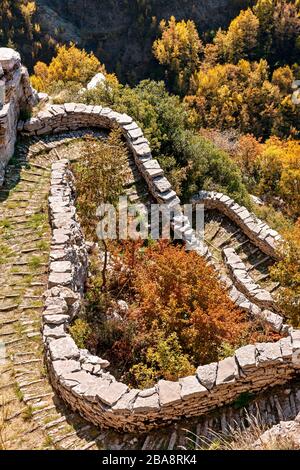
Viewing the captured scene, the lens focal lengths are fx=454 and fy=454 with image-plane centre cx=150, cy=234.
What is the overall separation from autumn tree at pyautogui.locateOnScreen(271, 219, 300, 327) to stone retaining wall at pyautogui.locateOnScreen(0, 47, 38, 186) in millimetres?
8898

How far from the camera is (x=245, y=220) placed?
1741 cm

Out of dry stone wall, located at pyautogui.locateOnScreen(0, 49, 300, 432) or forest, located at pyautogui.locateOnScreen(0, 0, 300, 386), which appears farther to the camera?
forest, located at pyautogui.locateOnScreen(0, 0, 300, 386)

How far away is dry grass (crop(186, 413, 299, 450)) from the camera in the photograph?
6.82 m

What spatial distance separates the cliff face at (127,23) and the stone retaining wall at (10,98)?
54.2m

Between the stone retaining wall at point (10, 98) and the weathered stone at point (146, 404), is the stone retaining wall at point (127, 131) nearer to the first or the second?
the stone retaining wall at point (10, 98)

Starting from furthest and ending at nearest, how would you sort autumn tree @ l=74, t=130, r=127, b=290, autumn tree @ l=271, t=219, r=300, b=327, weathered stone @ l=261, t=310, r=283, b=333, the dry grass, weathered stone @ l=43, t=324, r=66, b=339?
weathered stone @ l=261, t=310, r=283, b=333, autumn tree @ l=271, t=219, r=300, b=327, autumn tree @ l=74, t=130, r=127, b=290, weathered stone @ l=43, t=324, r=66, b=339, the dry grass

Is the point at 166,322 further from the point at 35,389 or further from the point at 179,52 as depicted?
the point at 179,52

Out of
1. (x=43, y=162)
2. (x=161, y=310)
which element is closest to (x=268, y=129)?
(x=43, y=162)

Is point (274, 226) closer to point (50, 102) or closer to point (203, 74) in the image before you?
point (50, 102)

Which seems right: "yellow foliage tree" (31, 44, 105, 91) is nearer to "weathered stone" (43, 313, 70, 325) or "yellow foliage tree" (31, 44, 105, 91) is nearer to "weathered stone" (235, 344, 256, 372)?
"weathered stone" (43, 313, 70, 325)

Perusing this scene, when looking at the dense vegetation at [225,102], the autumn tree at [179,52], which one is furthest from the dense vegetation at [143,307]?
the autumn tree at [179,52]

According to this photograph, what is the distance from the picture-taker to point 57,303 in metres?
9.88

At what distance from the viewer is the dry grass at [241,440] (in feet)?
22.4

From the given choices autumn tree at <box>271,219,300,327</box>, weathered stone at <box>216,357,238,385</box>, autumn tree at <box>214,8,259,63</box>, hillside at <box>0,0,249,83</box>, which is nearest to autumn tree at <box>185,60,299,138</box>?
autumn tree at <box>214,8,259,63</box>
